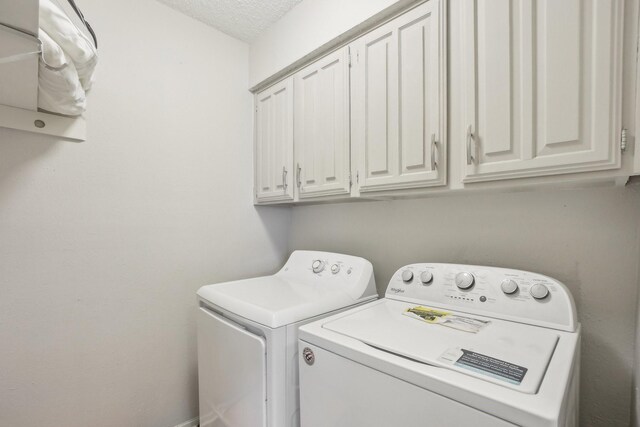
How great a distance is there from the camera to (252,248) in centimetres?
209

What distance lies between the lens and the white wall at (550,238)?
103 centimetres

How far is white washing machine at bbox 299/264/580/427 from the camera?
63 centimetres

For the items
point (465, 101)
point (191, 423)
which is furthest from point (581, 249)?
point (191, 423)

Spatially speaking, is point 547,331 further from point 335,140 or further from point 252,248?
point 252,248

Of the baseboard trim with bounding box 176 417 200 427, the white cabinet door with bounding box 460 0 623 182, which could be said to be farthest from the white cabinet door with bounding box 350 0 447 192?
the baseboard trim with bounding box 176 417 200 427

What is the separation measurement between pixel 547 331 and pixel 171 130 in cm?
200

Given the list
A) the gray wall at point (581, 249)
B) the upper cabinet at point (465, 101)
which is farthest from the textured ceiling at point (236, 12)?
the gray wall at point (581, 249)

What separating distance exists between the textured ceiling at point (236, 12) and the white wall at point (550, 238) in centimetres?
15

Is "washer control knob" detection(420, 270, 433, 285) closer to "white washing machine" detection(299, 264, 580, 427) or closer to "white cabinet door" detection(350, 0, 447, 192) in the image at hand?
"white washing machine" detection(299, 264, 580, 427)

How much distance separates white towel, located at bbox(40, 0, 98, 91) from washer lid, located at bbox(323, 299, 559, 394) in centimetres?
130

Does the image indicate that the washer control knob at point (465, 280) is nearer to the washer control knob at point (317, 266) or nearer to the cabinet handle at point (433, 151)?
the cabinet handle at point (433, 151)

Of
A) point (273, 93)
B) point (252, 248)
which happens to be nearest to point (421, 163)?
point (273, 93)

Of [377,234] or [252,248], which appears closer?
[377,234]

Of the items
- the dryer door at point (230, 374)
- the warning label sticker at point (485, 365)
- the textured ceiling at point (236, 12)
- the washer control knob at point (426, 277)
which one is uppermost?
the textured ceiling at point (236, 12)
